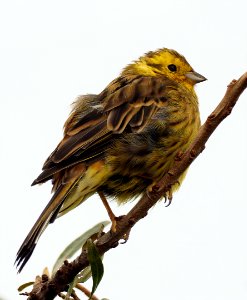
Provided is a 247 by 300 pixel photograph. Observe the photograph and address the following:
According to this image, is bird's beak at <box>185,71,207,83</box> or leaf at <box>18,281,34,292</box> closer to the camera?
leaf at <box>18,281,34,292</box>

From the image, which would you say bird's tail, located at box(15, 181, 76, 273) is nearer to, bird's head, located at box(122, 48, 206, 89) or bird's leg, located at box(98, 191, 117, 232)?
bird's leg, located at box(98, 191, 117, 232)

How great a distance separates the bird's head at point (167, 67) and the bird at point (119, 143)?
22.3 inches

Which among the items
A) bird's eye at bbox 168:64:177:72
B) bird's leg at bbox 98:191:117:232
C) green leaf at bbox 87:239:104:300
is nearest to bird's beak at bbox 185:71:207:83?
bird's eye at bbox 168:64:177:72

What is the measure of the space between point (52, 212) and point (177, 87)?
77.8 inches

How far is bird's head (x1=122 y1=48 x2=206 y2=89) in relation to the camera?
5.49 meters

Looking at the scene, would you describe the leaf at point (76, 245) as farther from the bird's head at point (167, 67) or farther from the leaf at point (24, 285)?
the bird's head at point (167, 67)

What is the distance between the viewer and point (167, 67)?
5.67 metres

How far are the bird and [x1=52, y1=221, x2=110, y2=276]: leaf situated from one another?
0.17 metres

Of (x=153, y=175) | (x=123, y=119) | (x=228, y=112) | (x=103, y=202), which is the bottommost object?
(x=103, y=202)

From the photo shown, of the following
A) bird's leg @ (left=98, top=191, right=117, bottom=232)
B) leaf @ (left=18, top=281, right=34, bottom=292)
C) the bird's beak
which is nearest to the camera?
leaf @ (left=18, top=281, right=34, bottom=292)

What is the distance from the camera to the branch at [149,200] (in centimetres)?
244

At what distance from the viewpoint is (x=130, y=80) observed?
4922mm

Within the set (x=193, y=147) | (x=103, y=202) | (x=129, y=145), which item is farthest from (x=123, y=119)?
(x=193, y=147)

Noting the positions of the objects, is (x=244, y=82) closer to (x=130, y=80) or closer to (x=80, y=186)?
(x=80, y=186)
